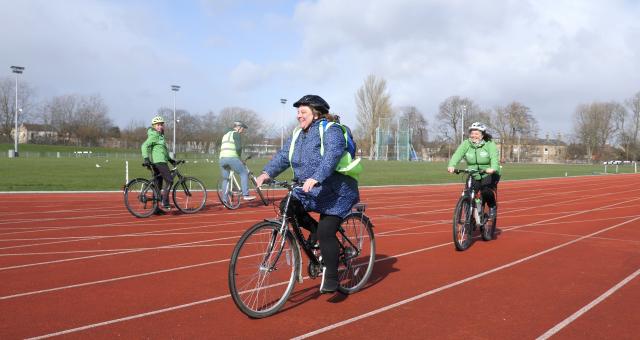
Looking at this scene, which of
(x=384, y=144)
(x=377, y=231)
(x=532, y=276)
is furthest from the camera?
(x=384, y=144)

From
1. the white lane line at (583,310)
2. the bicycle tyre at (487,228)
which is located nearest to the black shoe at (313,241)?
the white lane line at (583,310)

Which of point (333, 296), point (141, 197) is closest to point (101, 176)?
point (141, 197)

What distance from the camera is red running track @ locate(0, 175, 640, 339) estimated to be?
3717 millimetres

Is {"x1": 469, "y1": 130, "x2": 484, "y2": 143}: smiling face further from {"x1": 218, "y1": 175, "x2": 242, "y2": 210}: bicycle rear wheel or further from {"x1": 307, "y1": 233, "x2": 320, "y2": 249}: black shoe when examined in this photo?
{"x1": 218, "y1": 175, "x2": 242, "y2": 210}: bicycle rear wheel

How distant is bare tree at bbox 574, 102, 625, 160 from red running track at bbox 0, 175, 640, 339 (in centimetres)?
8396

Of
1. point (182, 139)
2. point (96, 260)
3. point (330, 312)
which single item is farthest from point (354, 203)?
point (182, 139)

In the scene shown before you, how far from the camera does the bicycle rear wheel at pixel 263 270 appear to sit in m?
3.70

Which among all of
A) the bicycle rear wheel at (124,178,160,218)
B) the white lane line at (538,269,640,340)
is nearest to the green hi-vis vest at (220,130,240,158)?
the bicycle rear wheel at (124,178,160,218)

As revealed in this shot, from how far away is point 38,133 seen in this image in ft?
310

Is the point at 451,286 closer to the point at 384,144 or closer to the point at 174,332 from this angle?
the point at 174,332

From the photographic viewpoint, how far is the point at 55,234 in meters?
7.61

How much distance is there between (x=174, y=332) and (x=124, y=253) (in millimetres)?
3026

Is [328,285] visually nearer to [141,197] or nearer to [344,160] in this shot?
[344,160]

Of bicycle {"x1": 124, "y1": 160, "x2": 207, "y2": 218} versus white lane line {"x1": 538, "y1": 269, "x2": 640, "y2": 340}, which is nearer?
white lane line {"x1": 538, "y1": 269, "x2": 640, "y2": 340}
